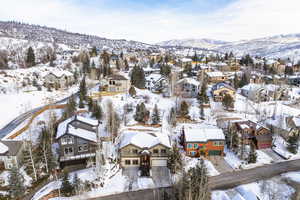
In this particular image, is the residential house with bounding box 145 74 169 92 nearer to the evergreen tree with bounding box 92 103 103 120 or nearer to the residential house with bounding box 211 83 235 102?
the residential house with bounding box 211 83 235 102

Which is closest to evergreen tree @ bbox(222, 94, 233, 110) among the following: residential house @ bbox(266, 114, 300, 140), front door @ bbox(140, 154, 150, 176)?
residential house @ bbox(266, 114, 300, 140)

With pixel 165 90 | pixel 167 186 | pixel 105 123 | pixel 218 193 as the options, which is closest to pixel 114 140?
pixel 105 123

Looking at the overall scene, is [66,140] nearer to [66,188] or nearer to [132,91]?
[66,188]

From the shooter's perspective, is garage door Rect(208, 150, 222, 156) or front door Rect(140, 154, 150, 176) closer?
front door Rect(140, 154, 150, 176)

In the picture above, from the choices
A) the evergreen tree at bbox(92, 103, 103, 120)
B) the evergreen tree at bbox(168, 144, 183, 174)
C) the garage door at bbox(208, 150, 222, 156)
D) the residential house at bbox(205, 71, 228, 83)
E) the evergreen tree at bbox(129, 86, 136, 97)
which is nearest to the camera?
the evergreen tree at bbox(168, 144, 183, 174)

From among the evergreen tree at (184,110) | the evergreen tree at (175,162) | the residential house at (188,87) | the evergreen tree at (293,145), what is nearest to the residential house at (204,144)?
the evergreen tree at (175,162)

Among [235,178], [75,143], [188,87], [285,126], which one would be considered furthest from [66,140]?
[285,126]

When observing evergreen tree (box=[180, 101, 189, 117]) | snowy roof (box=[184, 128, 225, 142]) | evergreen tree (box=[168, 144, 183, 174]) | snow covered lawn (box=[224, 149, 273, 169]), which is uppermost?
evergreen tree (box=[180, 101, 189, 117])

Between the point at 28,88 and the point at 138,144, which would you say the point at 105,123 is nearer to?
the point at 138,144
